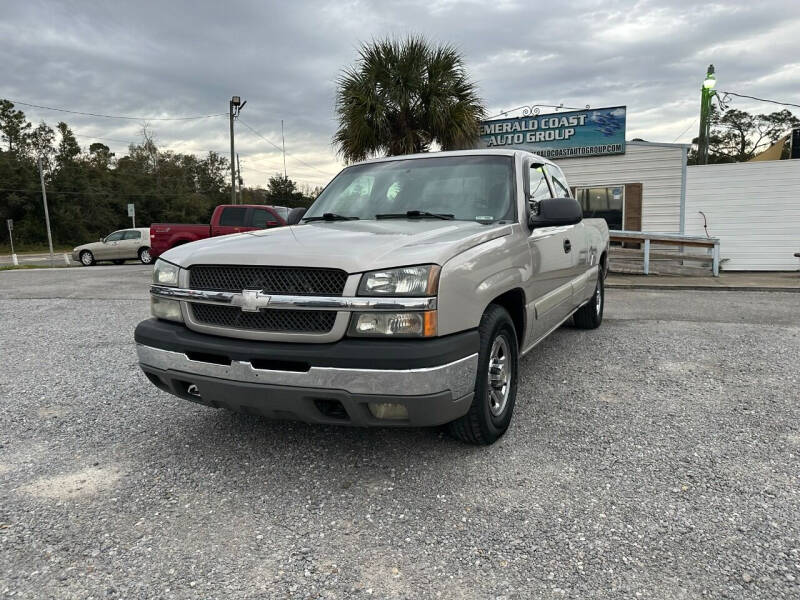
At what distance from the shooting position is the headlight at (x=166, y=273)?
3.16 m

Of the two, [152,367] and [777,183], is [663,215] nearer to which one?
[777,183]

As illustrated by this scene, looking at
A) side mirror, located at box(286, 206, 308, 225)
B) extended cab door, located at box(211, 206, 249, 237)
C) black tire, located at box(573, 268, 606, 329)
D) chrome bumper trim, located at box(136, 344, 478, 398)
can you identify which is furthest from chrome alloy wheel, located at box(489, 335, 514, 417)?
extended cab door, located at box(211, 206, 249, 237)

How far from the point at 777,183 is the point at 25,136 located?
5017cm

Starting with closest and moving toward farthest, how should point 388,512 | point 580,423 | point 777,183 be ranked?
1. point 388,512
2. point 580,423
3. point 777,183

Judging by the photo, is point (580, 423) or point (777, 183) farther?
point (777, 183)

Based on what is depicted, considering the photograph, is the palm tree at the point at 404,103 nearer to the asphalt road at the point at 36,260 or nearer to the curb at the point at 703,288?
the curb at the point at 703,288

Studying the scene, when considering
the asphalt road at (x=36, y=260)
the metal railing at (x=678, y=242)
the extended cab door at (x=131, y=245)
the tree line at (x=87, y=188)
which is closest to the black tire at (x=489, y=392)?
the metal railing at (x=678, y=242)

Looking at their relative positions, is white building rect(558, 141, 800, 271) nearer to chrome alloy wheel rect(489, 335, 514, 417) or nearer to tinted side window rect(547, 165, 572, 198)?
tinted side window rect(547, 165, 572, 198)

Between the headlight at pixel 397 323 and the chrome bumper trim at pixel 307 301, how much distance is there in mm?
31

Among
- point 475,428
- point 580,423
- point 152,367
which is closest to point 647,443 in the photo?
point 580,423

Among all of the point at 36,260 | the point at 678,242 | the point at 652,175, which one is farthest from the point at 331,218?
the point at 36,260

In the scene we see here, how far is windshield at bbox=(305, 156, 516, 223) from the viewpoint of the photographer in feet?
12.6

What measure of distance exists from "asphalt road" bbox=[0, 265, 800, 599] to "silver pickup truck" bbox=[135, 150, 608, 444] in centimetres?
40

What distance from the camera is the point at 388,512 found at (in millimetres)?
2648
